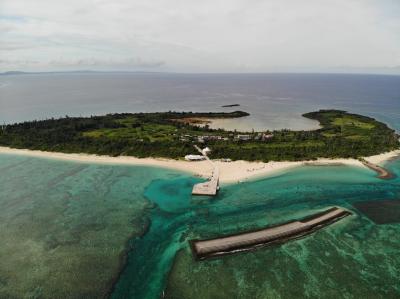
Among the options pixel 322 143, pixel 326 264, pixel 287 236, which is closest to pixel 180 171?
pixel 287 236

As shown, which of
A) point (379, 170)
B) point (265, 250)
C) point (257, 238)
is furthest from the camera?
point (379, 170)

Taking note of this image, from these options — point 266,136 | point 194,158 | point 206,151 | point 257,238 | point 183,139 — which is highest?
point 257,238

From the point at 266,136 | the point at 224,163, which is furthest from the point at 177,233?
the point at 266,136

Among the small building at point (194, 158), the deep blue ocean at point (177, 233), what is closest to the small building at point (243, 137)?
the small building at point (194, 158)

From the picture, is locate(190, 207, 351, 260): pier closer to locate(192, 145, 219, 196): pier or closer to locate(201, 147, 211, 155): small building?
locate(192, 145, 219, 196): pier

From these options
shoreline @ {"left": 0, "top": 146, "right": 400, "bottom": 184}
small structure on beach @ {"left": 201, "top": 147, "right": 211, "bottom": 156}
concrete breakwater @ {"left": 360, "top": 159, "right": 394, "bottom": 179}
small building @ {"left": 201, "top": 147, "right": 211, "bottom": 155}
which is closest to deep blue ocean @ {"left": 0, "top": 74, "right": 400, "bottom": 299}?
concrete breakwater @ {"left": 360, "top": 159, "right": 394, "bottom": 179}

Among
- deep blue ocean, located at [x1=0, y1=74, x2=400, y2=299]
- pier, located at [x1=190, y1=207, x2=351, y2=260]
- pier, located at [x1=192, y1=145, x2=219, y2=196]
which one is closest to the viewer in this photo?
deep blue ocean, located at [x1=0, y1=74, x2=400, y2=299]

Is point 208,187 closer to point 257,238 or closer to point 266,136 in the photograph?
point 257,238
